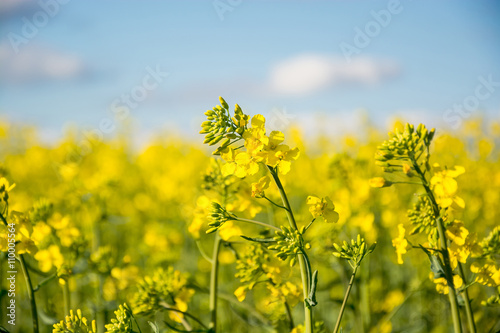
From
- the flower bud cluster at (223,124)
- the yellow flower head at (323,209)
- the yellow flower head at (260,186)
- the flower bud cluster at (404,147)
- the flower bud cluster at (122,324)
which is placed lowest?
the flower bud cluster at (122,324)

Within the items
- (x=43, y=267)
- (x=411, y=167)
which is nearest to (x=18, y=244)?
(x=43, y=267)

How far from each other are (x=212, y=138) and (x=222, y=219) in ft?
1.02

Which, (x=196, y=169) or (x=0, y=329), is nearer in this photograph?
(x=0, y=329)

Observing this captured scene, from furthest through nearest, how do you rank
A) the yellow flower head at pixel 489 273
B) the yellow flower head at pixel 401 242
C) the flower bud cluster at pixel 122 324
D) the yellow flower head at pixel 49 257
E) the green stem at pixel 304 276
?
the yellow flower head at pixel 49 257 < the yellow flower head at pixel 489 273 < the yellow flower head at pixel 401 242 < the flower bud cluster at pixel 122 324 < the green stem at pixel 304 276

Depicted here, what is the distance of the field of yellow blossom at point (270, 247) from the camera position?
1.55 meters

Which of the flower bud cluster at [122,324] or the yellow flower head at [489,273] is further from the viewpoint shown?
the yellow flower head at [489,273]

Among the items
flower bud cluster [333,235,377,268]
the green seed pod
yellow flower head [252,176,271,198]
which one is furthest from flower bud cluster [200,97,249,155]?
flower bud cluster [333,235,377,268]

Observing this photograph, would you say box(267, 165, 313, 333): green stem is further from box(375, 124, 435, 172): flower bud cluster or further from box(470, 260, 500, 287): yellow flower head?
box(470, 260, 500, 287): yellow flower head

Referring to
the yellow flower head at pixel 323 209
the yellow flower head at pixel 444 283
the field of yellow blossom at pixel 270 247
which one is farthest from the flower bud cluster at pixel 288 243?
the yellow flower head at pixel 444 283

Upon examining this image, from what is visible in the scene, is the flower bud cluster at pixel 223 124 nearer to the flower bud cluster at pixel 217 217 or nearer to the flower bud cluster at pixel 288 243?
the flower bud cluster at pixel 217 217

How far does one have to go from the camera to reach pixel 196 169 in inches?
318

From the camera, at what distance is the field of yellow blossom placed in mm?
1553

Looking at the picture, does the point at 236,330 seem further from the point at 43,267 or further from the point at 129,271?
the point at 43,267

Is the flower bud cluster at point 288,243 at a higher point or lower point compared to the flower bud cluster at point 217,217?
lower
